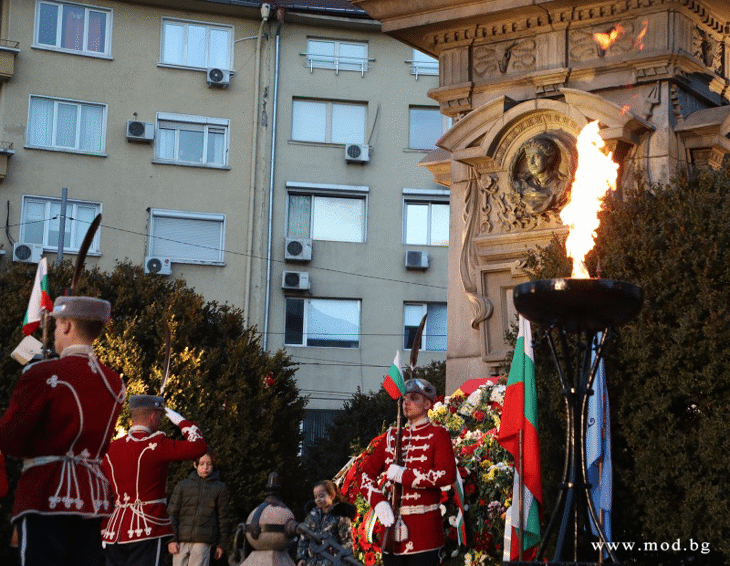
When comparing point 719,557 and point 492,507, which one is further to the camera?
point 492,507

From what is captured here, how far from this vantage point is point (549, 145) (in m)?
13.5

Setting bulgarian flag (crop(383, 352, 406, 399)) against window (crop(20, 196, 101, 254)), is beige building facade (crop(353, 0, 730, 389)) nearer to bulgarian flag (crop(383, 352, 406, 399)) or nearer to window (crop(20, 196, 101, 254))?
bulgarian flag (crop(383, 352, 406, 399))

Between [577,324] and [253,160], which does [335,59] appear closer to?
[253,160]

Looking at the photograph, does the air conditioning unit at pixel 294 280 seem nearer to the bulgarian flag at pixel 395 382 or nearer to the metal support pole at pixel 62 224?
the metal support pole at pixel 62 224

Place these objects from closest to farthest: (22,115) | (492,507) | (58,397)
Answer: (58,397)
(492,507)
(22,115)

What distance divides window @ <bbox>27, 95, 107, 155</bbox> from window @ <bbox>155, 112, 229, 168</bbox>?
1487mm

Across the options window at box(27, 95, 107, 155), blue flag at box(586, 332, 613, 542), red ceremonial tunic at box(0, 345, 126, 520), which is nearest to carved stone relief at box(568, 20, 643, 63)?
blue flag at box(586, 332, 613, 542)

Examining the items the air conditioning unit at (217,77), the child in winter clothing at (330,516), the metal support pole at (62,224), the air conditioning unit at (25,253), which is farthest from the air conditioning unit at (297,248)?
the child in winter clothing at (330,516)

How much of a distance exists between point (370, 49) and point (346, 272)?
6.03 metres

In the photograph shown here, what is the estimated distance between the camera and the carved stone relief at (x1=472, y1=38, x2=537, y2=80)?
46.6 ft

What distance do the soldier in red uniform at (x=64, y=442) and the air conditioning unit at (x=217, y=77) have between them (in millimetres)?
27872

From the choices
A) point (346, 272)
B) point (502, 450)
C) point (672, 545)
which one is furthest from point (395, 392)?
point (346, 272)

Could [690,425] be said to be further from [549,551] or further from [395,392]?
[395,392]

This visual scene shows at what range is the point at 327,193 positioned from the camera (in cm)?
3494
